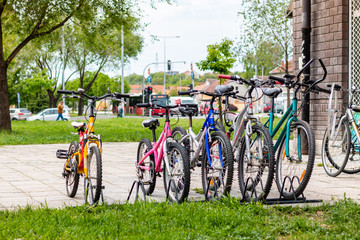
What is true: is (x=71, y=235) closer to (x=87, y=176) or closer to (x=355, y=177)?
(x=87, y=176)

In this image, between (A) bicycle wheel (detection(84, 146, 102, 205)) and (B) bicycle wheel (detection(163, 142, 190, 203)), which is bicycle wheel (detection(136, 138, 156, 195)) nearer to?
(B) bicycle wheel (detection(163, 142, 190, 203))

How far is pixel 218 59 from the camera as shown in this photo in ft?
97.2

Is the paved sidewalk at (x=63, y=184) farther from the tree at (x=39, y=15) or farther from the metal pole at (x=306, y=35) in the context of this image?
the tree at (x=39, y=15)

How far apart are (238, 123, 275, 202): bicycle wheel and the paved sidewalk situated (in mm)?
503

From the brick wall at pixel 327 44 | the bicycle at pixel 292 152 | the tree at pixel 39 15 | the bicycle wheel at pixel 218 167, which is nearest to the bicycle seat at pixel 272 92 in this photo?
the bicycle at pixel 292 152

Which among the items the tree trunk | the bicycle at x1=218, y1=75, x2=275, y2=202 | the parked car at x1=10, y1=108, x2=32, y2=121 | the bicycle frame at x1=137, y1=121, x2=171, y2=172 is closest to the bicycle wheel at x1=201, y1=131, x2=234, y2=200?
the bicycle at x1=218, y1=75, x2=275, y2=202

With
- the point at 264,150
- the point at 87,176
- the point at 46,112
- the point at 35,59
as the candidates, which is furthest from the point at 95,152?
the point at 35,59

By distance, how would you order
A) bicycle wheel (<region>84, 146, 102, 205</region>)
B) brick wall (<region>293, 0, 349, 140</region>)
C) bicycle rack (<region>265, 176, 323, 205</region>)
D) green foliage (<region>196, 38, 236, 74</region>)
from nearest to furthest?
bicycle rack (<region>265, 176, 323, 205</region>), bicycle wheel (<region>84, 146, 102, 205</region>), brick wall (<region>293, 0, 349, 140</region>), green foliage (<region>196, 38, 236, 74</region>)

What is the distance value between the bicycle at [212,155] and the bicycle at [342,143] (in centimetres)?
252

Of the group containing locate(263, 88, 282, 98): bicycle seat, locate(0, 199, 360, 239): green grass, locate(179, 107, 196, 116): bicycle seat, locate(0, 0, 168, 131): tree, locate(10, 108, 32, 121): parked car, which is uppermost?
locate(0, 0, 168, 131): tree

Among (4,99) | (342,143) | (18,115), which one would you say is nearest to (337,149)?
(342,143)

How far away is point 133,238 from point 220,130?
6.67ft

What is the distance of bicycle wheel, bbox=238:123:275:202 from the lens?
5.23 meters

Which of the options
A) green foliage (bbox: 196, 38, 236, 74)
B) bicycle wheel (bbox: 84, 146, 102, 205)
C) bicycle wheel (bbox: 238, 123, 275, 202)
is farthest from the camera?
green foliage (bbox: 196, 38, 236, 74)
